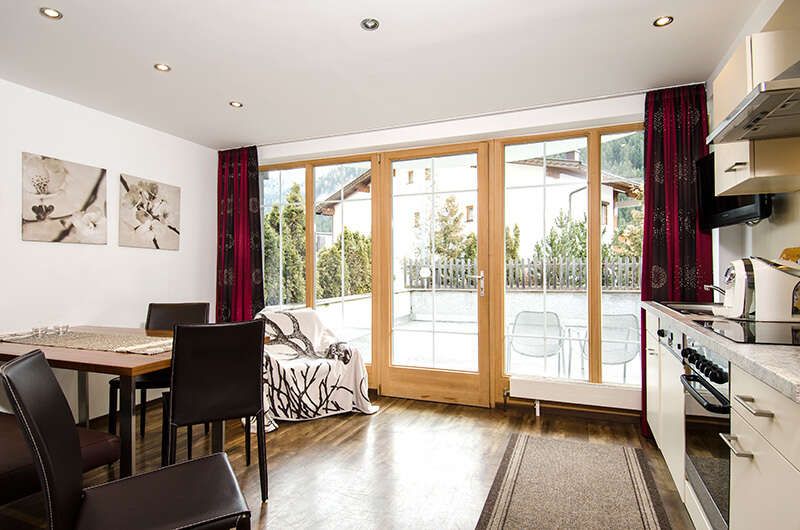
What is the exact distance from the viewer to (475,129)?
12.1ft

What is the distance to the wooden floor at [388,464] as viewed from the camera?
212 cm

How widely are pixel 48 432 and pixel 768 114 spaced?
2599 millimetres

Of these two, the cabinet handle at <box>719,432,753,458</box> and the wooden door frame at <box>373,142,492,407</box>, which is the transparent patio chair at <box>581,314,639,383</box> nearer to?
the wooden door frame at <box>373,142,492,407</box>

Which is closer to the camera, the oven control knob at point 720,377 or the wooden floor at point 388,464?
the oven control knob at point 720,377

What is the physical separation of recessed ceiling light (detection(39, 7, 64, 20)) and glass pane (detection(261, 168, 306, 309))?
8.32 feet

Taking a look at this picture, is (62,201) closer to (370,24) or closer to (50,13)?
(50,13)

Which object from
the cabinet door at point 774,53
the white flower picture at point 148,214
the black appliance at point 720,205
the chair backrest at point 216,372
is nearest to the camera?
the cabinet door at point 774,53

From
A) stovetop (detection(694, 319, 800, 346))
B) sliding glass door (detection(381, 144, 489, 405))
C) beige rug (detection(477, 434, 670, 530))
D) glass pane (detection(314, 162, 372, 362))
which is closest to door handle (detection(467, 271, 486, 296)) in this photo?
sliding glass door (detection(381, 144, 489, 405))

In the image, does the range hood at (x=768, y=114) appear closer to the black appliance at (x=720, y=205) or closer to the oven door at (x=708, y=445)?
the black appliance at (x=720, y=205)

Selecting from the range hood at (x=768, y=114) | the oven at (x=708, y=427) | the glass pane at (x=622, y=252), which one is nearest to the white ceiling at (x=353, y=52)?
the glass pane at (x=622, y=252)

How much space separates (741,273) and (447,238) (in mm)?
2320

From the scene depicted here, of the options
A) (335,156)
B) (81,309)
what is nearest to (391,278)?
(335,156)

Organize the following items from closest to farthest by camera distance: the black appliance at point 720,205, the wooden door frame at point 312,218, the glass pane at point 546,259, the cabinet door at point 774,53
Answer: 1. the cabinet door at point 774,53
2. the black appliance at point 720,205
3. the glass pane at point 546,259
4. the wooden door frame at point 312,218

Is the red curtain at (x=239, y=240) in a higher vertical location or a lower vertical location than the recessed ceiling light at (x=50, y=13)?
lower
